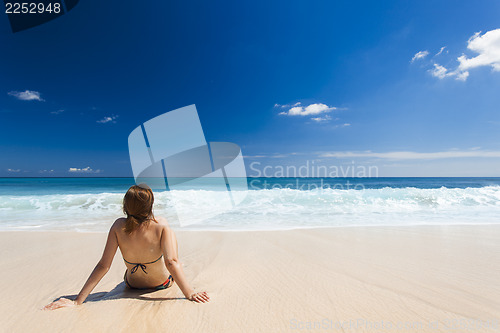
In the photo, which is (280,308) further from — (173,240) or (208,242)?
(208,242)

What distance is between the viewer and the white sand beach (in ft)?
6.21

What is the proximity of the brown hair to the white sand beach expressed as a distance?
72 centimetres

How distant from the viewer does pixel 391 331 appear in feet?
5.96

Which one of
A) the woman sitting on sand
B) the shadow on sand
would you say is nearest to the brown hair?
the woman sitting on sand

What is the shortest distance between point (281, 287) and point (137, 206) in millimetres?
1702

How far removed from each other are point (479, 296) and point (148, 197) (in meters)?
3.32

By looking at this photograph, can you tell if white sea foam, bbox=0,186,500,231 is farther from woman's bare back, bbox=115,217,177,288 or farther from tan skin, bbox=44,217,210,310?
tan skin, bbox=44,217,210,310

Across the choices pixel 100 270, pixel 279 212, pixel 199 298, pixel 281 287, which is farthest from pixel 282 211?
pixel 100 270

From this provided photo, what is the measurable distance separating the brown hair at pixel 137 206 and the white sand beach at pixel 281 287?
723mm

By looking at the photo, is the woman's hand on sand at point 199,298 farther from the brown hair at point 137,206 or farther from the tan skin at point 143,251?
the brown hair at point 137,206

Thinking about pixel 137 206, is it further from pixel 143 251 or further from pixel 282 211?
pixel 282 211

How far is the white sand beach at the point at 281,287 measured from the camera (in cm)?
189

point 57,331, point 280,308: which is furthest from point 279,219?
point 57,331

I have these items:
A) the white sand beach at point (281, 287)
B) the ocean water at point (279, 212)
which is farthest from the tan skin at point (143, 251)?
the ocean water at point (279, 212)
